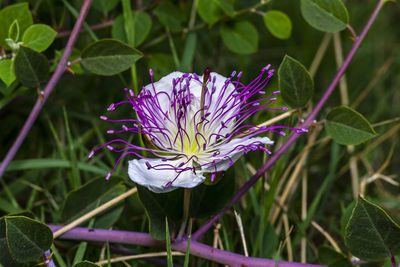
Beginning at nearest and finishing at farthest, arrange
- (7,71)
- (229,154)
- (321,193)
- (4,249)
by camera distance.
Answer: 1. (229,154)
2. (4,249)
3. (7,71)
4. (321,193)

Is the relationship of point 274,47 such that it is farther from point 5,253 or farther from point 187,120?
point 5,253

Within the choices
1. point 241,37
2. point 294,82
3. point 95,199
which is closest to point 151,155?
point 95,199

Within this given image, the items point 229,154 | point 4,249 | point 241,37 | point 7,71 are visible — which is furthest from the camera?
point 241,37

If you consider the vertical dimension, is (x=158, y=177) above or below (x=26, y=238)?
above

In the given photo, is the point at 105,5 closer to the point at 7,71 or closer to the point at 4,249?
the point at 7,71

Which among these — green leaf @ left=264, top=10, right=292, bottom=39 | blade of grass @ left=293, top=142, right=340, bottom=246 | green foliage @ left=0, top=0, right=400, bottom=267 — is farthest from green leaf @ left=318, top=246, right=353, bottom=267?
green leaf @ left=264, top=10, right=292, bottom=39

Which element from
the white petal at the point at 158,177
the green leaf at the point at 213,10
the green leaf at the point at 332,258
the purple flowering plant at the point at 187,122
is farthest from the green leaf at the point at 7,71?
the green leaf at the point at 332,258

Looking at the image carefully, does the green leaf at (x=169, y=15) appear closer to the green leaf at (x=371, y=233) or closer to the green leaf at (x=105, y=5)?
the green leaf at (x=105, y=5)
